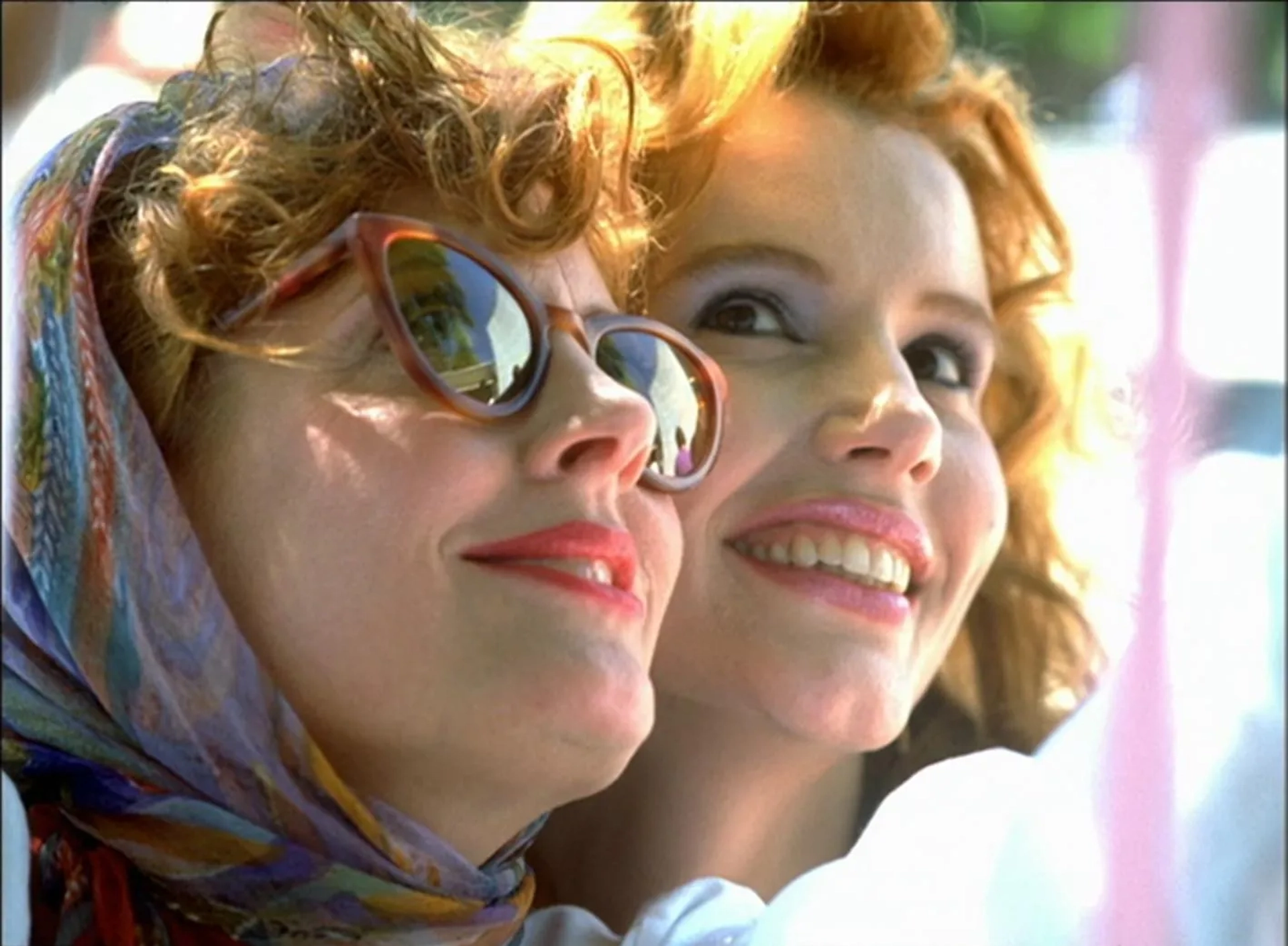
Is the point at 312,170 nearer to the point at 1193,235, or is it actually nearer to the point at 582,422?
the point at 582,422

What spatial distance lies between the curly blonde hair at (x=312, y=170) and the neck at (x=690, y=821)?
286mm

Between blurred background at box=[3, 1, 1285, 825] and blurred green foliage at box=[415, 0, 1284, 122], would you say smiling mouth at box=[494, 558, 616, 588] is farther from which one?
blurred green foliage at box=[415, 0, 1284, 122]

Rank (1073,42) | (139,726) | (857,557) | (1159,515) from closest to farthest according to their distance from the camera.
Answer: (139,726) < (1159,515) < (857,557) < (1073,42)

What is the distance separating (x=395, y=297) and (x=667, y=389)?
0.55ft

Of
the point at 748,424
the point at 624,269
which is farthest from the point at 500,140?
the point at 748,424

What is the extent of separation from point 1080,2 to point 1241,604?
1.36 ft

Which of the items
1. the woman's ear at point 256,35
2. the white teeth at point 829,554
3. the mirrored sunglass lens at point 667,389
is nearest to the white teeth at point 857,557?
the white teeth at point 829,554

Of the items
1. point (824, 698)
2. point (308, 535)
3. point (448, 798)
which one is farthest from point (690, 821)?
point (308, 535)

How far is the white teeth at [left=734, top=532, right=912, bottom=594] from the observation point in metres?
1.01

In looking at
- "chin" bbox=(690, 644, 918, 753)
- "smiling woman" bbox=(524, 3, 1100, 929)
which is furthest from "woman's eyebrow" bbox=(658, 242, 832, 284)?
"chin" bbox=(690, 644, 918, 753)

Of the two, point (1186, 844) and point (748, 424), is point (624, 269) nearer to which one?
point (748, 424)

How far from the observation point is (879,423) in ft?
3.27

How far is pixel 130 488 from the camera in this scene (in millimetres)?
812

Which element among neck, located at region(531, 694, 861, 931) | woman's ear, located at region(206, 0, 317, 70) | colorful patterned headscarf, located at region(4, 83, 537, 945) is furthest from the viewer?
neck, located at region(531, 694, 861, 931)
